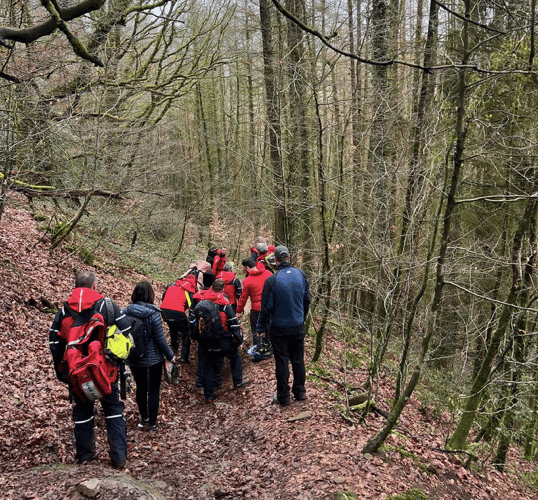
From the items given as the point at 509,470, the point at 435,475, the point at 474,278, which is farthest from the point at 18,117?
the point at 509,470

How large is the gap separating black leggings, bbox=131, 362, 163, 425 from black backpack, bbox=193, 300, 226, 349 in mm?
1133

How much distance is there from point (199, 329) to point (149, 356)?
52.3 inches

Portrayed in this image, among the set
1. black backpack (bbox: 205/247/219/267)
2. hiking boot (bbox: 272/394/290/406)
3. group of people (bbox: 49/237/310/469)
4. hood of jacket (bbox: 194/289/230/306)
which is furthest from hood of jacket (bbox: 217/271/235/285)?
hiking boot (bbox: 272/394/290/406)

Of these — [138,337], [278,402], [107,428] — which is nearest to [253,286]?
[278,402]

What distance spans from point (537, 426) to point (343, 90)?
843 centimetres

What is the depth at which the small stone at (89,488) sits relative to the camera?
3.82m

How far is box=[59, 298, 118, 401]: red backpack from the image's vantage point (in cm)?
448

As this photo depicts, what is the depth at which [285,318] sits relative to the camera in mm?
5938

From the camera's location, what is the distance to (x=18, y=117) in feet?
24.9

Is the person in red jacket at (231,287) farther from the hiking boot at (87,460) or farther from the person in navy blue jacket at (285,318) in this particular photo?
the hiking boot at (87,460)

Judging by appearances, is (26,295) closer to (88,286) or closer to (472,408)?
(88,286)

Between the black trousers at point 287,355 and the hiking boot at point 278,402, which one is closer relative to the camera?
the black trousers at point 287,355

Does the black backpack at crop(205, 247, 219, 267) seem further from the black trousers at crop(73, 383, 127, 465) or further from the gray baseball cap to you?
the black trousers at crop(73, 383, 127, 465)

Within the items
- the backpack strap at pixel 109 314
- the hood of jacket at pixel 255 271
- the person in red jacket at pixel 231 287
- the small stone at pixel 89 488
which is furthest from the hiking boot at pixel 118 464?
the person in red jacket at pixel 231 287
